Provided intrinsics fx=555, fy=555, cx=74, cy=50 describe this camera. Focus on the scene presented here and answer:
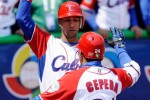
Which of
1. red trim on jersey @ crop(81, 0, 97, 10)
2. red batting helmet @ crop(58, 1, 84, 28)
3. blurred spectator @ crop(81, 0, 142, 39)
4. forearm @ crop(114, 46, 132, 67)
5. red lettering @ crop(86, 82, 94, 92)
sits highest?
red batting helmet @ crop(58, 1, 84, 28)

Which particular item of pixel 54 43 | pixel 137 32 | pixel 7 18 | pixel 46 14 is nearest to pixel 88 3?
pixel 46 14

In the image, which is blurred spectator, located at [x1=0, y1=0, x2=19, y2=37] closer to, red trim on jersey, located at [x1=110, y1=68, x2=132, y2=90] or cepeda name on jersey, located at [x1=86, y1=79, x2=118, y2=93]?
red trim on jersey, located at [x1=110, y1=68, x2=132, y2=90]

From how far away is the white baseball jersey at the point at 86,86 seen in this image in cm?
342

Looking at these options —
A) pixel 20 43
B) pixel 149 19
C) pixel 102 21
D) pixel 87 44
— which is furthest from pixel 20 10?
pixel 149 19

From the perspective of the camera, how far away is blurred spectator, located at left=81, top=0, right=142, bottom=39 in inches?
224

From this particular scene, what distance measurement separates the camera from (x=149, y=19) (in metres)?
Result: 5.84

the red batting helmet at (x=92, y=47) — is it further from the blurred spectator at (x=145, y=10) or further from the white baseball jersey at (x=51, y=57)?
the blurred spectator at (x=145, y=10)

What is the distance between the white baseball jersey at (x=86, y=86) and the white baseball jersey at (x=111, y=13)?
7.31 feet

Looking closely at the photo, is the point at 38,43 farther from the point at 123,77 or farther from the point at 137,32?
the point at 137,32

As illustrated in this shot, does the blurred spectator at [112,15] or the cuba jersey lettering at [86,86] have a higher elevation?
the cuba jersey lettering at [86,86]

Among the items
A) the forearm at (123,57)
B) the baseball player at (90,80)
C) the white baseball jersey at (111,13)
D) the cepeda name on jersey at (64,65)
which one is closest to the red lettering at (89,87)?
the baseball player at (90,80)

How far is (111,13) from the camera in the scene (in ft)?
18.9

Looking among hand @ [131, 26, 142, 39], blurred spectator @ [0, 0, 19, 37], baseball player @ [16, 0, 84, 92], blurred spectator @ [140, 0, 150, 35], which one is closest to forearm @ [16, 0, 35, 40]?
baseball player @ [16, 0, 84, 92]

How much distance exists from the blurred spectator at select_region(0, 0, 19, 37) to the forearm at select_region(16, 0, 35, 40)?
4.27 feet
